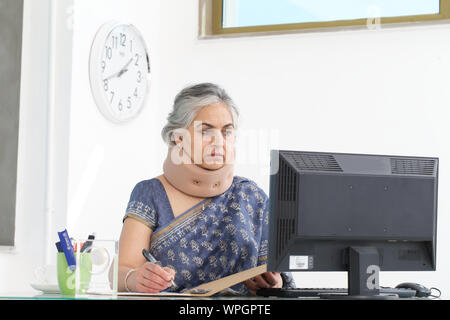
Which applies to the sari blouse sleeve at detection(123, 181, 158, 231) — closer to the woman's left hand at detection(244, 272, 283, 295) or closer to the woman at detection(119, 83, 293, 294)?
the woman at detection(119, 83, 293, 294)

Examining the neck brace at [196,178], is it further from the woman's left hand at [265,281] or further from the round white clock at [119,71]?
the round white clock at [119,71]

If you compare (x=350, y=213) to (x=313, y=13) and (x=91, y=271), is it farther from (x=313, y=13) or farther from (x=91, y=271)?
(x=313, y=13)

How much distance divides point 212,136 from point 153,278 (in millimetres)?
688

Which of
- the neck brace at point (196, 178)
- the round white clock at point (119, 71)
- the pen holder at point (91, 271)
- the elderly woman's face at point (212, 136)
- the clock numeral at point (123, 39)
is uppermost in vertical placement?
the clock numeral at point (123, 39)

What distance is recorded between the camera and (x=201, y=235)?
77.5 inches

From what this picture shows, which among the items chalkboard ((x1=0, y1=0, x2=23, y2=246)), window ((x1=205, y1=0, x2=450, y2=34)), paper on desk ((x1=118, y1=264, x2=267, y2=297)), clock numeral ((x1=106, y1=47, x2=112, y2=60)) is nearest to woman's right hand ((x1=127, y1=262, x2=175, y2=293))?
paper on desk ((x1=118, y1=264, x2=267, y2=297))

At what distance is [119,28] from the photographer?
2.84 metres

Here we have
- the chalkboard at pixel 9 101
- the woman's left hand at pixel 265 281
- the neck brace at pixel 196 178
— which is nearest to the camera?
the woman's left hand at pixel 265 281

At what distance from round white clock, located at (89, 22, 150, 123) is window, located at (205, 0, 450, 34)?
0.43m

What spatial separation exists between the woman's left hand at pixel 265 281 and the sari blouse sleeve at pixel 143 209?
1.30 ft

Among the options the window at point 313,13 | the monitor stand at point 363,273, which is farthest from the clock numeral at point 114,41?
the monitor stand at point 363,273

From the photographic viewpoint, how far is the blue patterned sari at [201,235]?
6.33 ft
